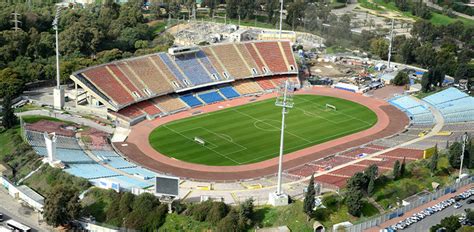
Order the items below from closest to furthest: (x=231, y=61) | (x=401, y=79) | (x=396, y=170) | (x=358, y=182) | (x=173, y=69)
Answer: (x=358, y=182) → (x=396, y=170) → (x=173, y=69) → (x=231, y=61) → (x=401, y=79)

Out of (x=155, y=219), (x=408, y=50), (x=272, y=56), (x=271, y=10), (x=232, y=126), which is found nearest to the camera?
(x=155, y=219)

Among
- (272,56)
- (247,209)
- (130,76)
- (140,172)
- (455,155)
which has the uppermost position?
(272,56)

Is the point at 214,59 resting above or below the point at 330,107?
above

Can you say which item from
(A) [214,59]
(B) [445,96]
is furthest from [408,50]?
(A) [214,59]

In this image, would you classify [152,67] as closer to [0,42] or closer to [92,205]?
[0,42]

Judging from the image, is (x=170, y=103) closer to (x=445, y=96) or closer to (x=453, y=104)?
(x=453, y=104)

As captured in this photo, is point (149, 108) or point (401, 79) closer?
point (149, 108)

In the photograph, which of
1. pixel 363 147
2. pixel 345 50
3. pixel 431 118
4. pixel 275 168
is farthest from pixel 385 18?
pixel 275 168
